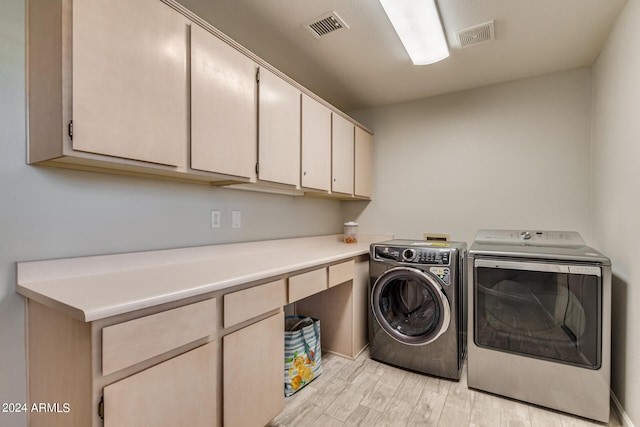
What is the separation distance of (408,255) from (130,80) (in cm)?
192

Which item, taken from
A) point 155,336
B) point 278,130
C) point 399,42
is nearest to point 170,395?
point 155,336

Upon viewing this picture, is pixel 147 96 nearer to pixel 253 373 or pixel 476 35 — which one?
pixel 253 373

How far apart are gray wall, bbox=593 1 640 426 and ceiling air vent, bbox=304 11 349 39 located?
62.1 inches

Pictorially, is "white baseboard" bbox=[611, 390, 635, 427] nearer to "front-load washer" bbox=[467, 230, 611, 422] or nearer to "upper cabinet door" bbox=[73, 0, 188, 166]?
"front-load washer" bbox=[467, 230, 611, 422]

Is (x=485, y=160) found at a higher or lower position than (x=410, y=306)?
higher

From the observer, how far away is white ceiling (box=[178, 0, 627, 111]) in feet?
5.68

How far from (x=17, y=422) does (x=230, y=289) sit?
99 centimetres

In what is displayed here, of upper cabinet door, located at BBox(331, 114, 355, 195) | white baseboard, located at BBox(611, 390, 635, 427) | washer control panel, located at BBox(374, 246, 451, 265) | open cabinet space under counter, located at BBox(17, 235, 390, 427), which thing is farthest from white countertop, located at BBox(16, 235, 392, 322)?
white baseboard, located at BBox(611, 390, 635, 427)

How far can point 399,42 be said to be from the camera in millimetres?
2072

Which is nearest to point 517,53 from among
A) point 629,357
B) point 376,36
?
point 376,36

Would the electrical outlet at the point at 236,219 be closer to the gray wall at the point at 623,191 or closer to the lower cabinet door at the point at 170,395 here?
the lower cabinet door at the point at 170,395

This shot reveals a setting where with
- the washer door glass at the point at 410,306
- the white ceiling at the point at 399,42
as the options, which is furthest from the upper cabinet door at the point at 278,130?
the washer door glass at the point at 410,306

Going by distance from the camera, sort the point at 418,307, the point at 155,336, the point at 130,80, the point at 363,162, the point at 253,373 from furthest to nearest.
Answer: the point at 363,162 → the point at 418,307 → the point at 253,373 → the point at 130,80 → the point at 155,336

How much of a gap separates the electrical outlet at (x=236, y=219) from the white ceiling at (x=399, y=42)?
1193 mm
